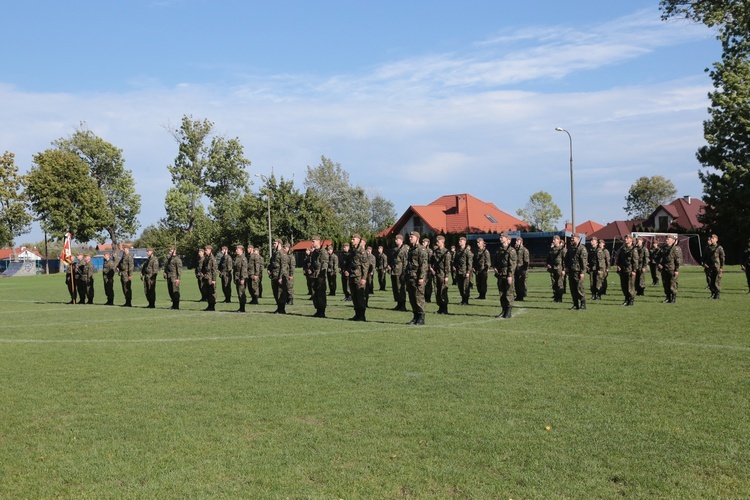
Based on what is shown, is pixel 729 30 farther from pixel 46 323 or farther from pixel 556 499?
pixel 556 499

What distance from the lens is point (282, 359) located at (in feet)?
39.4

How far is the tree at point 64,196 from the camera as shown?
8094cm

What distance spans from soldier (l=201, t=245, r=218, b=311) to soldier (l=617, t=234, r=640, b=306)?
39.9 ft

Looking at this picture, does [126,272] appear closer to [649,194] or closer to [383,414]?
[383,414]

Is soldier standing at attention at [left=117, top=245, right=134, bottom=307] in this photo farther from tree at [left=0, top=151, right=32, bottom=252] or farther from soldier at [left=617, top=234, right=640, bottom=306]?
tree at [left=0, top=151, right=32, bottom=252]

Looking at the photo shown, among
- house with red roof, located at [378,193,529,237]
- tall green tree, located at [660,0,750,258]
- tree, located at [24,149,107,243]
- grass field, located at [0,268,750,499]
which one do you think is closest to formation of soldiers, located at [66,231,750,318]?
grass field, located at [0,268,750,499]

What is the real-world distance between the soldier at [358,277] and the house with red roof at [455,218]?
5506 cm

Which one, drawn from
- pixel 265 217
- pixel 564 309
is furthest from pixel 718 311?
pixel 265 217

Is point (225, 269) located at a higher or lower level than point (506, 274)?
higher

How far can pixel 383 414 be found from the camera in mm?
7910

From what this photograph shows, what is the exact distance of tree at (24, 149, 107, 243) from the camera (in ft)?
266

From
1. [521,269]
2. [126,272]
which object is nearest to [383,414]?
[521,269]

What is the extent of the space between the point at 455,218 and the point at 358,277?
60223 mm

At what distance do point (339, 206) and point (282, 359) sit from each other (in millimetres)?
92817
